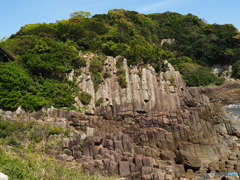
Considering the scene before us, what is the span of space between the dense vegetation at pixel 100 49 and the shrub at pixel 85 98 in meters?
1.81

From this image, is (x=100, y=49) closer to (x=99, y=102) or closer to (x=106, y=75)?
(x=106, y=75)

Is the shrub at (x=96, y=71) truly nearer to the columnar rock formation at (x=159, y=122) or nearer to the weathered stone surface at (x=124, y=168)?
the columnar rock formation at (x=159, y=122)

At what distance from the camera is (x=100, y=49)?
5431cm

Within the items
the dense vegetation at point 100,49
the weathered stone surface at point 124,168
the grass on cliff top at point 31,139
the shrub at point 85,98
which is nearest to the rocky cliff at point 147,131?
the weathered stone surface at point 124,168

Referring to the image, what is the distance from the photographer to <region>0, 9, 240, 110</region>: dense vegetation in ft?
117

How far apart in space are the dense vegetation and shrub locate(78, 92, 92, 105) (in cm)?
181

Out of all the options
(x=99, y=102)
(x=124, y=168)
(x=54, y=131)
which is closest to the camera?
(x=124, y=168)

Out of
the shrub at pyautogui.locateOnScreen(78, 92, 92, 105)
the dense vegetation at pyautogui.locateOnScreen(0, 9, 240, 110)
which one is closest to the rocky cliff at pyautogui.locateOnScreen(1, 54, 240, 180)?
the shrub at pyautogui.locateOnScreen(78, 92, 92, 105)

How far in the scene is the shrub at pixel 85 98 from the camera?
1558 inches

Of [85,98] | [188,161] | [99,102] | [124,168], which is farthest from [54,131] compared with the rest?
[188,161]

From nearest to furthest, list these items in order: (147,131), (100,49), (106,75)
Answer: (147,131) < (106,75) < (100,49)

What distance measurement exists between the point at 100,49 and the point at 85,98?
1780cm

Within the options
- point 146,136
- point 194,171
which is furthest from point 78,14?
point 194,171

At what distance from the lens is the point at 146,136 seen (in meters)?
31.5
